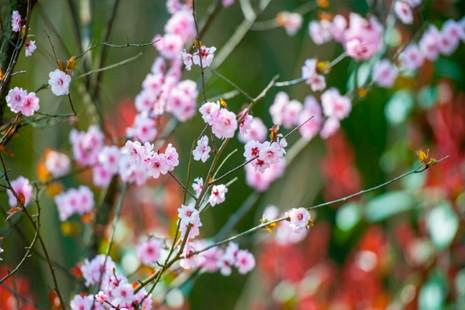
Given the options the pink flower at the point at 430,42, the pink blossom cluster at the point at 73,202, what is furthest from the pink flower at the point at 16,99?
the pink flower at the point at 430,42

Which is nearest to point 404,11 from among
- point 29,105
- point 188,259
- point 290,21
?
point 290,21

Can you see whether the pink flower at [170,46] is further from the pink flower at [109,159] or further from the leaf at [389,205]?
the leaf at [389,205]

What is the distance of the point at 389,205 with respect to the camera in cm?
273

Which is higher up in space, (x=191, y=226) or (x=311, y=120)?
(x=311, y=120)

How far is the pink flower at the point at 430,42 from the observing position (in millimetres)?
1898

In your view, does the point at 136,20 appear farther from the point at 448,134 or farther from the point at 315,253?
the point at 448,134

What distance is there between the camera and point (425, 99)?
2709 mm

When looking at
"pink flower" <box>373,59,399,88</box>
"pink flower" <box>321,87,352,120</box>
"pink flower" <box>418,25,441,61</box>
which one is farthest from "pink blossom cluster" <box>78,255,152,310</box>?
"pink flower" <box>418,25,441,61</box>

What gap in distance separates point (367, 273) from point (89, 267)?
5.77 feet

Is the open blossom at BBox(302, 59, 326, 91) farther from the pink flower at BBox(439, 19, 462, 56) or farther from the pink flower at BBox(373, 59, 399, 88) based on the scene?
the pink flower at BBox(439, 19, 462, 56)

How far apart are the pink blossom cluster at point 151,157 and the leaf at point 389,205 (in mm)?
1941

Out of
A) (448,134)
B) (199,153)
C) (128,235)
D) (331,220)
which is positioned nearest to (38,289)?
(128,235)

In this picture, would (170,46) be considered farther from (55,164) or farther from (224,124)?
(224,124)

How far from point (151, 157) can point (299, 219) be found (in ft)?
1.07
